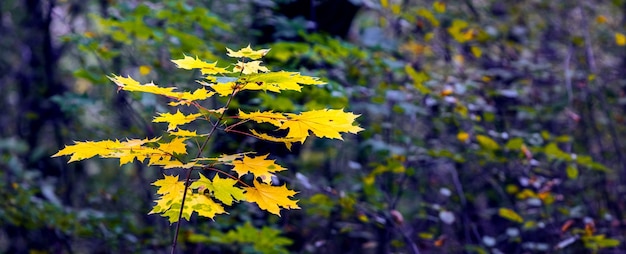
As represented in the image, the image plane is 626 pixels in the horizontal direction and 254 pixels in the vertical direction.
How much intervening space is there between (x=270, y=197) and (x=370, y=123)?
10.3 ft

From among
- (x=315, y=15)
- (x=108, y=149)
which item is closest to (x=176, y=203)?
(x=108, y=149)

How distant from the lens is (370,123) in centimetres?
463

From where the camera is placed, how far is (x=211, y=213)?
1.58 meters

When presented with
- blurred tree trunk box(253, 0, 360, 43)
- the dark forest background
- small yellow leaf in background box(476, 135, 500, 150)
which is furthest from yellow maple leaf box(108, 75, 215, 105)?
small yellow leaf in background box(476, 135, 500, 150)

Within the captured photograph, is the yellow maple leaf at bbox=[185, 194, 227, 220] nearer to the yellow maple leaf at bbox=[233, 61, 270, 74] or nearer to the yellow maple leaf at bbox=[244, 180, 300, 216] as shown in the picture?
the yellow maple leaf at bbox=[244, 180, 300, 216]

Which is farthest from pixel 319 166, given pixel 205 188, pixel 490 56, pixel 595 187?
pixel 205 188

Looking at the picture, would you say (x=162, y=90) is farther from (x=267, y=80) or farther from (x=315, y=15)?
(x=315, y=15)

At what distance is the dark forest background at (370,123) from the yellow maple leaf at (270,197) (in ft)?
1.74

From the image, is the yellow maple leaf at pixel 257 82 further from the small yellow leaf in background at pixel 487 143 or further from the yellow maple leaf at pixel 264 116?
the small yellow leaf in background at pixel 487 143

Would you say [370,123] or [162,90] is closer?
[162,90]

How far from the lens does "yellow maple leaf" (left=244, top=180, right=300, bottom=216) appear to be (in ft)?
5.00

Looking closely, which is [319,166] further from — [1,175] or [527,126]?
[1,175]

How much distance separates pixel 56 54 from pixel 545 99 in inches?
183

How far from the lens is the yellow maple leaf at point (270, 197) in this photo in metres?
1.52
